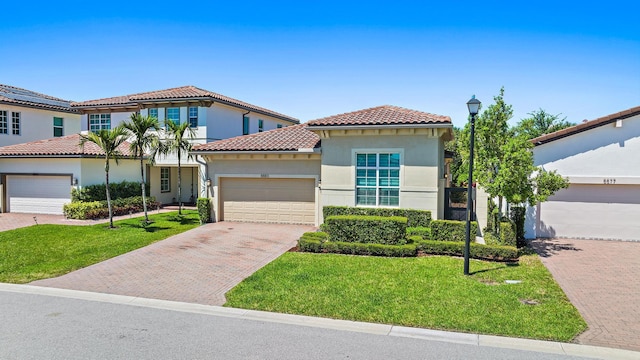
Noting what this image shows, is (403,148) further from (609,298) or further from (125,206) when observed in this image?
(125,206)

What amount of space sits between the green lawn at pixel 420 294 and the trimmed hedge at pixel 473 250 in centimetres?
42

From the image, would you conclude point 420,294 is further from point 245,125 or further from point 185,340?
point 245,125

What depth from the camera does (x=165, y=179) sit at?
1042 inches

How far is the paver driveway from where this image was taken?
9289mm

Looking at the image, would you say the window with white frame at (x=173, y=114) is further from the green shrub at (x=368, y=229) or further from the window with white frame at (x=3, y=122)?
the green shrub at (x=368, y=229)

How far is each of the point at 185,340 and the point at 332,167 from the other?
411 inches

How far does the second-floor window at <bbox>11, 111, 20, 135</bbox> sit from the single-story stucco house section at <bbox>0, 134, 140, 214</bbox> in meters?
3.93

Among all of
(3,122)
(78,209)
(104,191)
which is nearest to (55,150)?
(104,191)

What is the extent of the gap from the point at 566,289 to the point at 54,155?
22294 millimetres

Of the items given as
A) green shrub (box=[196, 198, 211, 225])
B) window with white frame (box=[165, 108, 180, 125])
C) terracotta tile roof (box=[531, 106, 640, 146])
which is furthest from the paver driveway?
terracotta tile roof (box=[531, 106, 640, 146])

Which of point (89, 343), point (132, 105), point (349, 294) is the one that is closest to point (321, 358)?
point (349, 294)

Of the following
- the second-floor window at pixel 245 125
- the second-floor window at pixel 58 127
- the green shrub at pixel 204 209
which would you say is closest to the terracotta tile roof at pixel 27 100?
the second-floor window at pixel 58 127

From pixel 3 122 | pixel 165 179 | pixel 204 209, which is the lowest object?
pixel 204 209

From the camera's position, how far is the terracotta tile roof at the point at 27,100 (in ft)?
80.3
